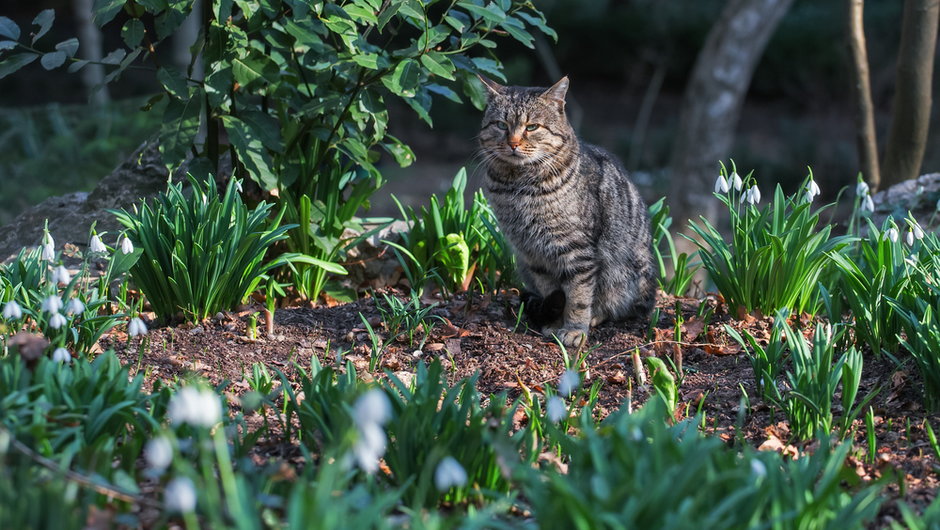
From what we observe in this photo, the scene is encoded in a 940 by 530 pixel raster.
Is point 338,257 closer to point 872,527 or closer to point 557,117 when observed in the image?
point 557,117

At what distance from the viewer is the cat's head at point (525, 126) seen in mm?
4184

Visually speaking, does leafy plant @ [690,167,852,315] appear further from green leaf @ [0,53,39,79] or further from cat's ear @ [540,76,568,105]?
green leaf @ [0,53,39,79]

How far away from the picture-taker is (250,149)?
4289 mm

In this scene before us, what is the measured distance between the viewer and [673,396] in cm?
332

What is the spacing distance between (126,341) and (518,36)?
2155 millimetres

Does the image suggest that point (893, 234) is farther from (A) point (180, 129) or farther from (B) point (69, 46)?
(B) point (69, 46)

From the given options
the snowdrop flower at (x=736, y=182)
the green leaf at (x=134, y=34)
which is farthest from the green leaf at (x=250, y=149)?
the snowdrop flower at (x=736, y=182)

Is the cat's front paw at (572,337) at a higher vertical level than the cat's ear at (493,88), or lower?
lower

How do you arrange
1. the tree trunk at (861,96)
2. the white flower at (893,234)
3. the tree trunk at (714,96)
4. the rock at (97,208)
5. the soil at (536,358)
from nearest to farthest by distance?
the soil at (536,358)
the white flower at (893,234)
the rock at (97,208)
the tree trunk at (861,96)
the tree trunk at (714,96)

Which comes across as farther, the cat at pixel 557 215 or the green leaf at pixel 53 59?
the cat at pixel 557 215

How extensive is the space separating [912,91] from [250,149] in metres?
3.82

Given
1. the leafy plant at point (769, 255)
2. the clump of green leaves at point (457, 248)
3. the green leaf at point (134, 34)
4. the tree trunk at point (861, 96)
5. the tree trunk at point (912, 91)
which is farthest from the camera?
the tree trunk at point (861, 96)

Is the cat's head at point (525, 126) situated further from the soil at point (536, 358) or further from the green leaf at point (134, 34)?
the green leaf at point (134, 34)

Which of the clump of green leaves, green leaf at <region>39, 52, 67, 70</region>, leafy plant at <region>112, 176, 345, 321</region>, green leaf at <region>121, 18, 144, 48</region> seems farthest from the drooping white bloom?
green leaf at <region>39, 52, 67, 70</region>
